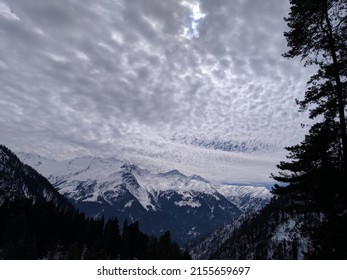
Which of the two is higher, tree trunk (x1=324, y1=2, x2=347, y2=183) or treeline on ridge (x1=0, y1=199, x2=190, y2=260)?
tree trunk (x1=324, y1=2, x2=347, y2=183)

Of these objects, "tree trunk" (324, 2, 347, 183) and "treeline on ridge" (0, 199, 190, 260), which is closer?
"tree trunk" (324, 2, 347, 183)

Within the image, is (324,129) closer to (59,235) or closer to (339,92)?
(339,92)

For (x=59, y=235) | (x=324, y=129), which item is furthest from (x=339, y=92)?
(x=59, y=235)

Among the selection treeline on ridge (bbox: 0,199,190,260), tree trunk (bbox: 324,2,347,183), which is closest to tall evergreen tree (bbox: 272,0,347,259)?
tree trunk (bbox: 324,2,347,183)

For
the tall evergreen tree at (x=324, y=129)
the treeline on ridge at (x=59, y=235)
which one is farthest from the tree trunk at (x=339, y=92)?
the treeline on ridge at (x=59, y=235)

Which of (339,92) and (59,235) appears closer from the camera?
(339,92)

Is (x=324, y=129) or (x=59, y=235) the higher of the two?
(x=324, y=129)

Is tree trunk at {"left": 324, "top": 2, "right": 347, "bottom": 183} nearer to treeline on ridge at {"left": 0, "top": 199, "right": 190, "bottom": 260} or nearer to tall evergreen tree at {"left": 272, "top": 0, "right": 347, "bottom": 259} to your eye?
tall evergreen tree at {"left": 272, "top": 0, "right": 347, "bottom": 259}

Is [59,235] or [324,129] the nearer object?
[324,129]

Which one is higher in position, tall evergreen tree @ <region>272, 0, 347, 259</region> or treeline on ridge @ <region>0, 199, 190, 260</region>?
tall evergreen tree @ <region>272, 0, 347, 259</region>

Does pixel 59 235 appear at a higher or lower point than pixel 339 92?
lower

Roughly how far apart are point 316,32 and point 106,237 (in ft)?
306

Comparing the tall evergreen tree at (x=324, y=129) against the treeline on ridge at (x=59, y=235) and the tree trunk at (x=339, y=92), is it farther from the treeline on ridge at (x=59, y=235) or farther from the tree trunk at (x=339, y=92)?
the treeline on ridge at (x=59, y=235)

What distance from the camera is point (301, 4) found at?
61.6 ft
